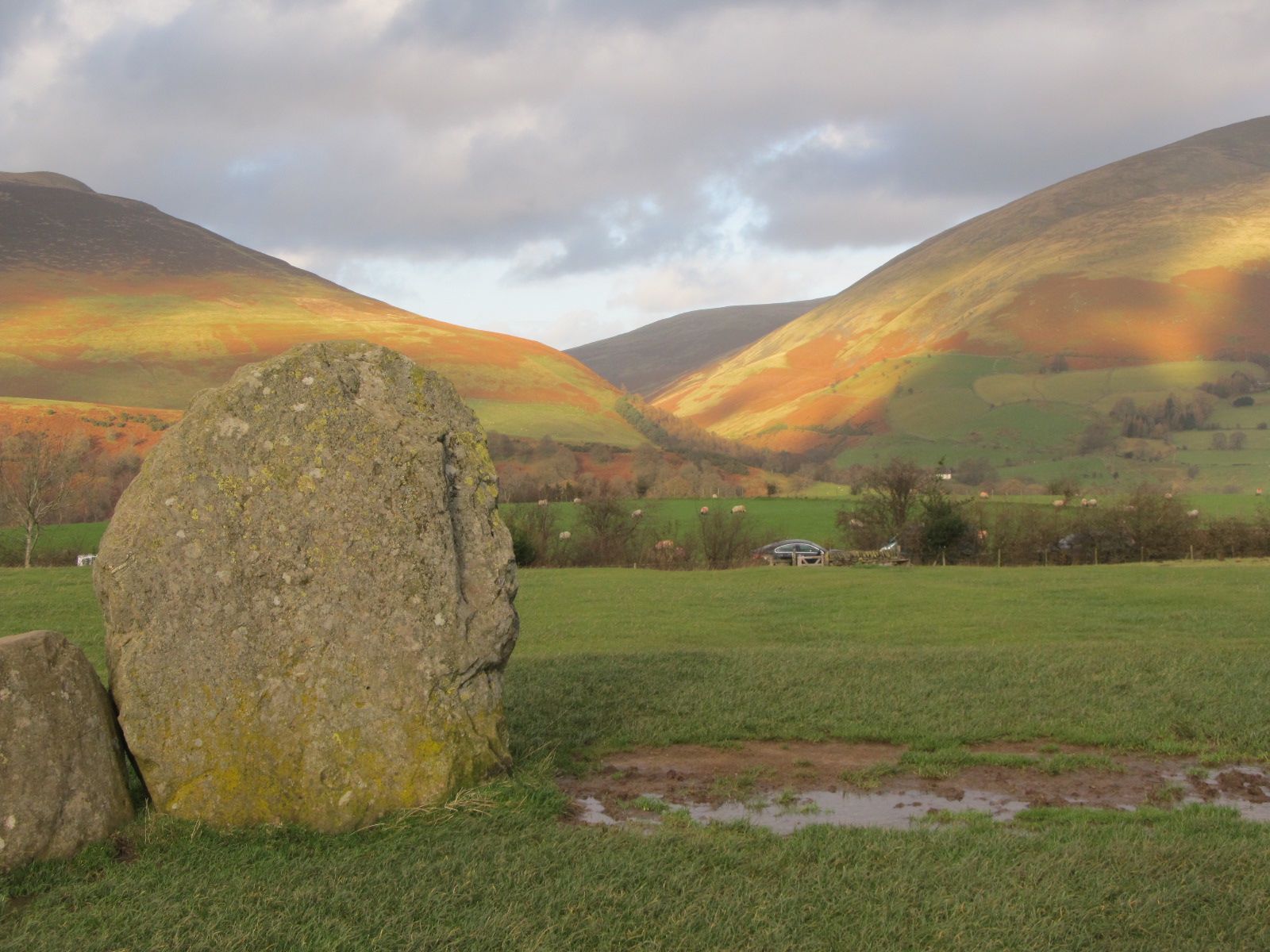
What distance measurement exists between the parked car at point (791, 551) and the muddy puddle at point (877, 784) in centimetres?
3949

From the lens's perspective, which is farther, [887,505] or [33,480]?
[887,505]

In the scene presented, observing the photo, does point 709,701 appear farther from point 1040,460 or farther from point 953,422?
point 953,422

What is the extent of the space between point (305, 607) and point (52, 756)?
191 centimetres

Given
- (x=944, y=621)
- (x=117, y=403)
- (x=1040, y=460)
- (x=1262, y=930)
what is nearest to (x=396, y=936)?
(x=1262, y=930)

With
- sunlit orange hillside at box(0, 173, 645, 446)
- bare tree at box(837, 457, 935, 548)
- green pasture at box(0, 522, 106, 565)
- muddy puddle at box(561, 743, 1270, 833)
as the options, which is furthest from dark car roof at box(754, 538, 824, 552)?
sunlit orange hillside at box(0, 173, 645, 446)

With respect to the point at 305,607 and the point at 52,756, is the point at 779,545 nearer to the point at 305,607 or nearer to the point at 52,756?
the point at 305,607

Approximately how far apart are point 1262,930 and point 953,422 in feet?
501

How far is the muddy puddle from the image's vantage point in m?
8.23

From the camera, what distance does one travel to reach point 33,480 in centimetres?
4403

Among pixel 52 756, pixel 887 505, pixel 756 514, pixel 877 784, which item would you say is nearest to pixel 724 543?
pixel 887 505

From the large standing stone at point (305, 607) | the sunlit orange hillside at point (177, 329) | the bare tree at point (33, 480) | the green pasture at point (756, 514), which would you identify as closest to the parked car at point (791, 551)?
A: the green pasture at point (756, 514)

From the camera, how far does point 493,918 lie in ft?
18.9

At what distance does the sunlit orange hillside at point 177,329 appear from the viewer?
117500 millimetres

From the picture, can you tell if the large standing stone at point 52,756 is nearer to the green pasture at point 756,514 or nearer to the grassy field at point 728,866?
the grassy field at point 728,866
